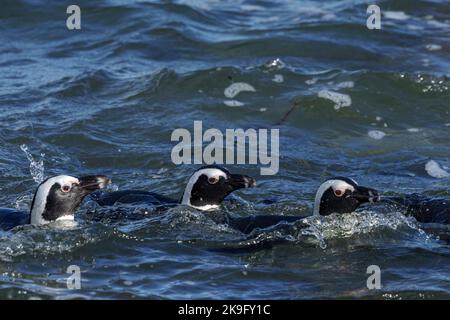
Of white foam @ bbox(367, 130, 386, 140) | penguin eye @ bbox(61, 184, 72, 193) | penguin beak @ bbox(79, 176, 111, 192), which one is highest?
white foam @ bbox(367, 130, 386, 140)

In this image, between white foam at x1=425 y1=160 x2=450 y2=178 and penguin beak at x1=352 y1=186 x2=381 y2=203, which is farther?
white foam at x1=425 y1=160 x2=450 y2=178

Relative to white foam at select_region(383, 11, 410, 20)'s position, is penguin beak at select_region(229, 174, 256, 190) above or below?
below

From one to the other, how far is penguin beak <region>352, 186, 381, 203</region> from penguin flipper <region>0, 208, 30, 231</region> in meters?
2.86

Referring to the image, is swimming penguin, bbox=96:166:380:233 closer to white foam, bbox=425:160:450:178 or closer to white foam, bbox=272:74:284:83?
white foam, bbox=425:160:450:178

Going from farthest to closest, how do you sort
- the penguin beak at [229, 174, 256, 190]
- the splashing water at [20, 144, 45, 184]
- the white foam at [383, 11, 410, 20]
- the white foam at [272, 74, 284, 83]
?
the white foam at [383, 11, 410, 20], the white foam at [272, 74, 284, 83], the splashing water at [20, 144, 45, 184], the penguin beak at [229, 174, 256, 190]

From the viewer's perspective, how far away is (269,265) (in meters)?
9.35

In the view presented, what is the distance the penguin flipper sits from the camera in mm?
10086

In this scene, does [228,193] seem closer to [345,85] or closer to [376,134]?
[376,134]

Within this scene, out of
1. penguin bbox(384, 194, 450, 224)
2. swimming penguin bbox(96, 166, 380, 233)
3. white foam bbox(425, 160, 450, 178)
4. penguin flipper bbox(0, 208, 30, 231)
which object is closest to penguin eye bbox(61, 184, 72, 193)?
penguin flipper bbox(0, 208, 30, 231)

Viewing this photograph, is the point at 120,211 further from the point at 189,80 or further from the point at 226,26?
the point at 226,26

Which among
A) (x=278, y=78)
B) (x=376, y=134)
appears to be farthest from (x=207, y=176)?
(x=278, y=78)

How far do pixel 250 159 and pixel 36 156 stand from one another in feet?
7.37

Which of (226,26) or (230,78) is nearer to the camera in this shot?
(230,78)
